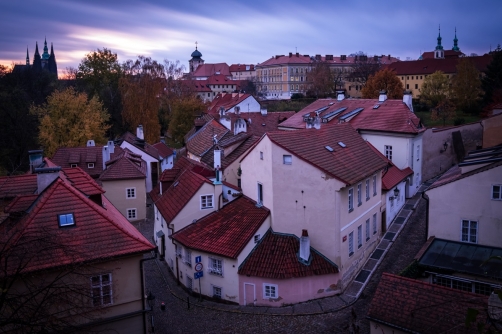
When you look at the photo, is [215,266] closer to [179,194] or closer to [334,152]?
[179,194]

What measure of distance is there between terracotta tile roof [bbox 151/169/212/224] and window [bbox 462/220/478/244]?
476 inches

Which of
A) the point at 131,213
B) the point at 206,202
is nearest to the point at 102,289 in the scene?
the point at 206,202

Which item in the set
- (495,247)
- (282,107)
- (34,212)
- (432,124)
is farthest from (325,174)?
(282,107)

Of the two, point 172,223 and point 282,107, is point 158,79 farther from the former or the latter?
point 172,223

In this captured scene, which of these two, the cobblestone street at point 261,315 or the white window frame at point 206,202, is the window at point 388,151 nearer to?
the cobblestone street at point 261,315

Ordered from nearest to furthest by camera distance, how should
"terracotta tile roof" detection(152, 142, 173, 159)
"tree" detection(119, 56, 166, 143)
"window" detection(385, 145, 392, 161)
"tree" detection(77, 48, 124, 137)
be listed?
"window" detection(385, 145, 392, 161), "terracotta tile roof" detection(152, 142, 173, 159), "tree" detection(119, 56, 166, 143), "tree" detection(77, 48, 124, 137)

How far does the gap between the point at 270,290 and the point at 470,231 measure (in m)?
8.61

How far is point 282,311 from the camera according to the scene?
60.2 ft

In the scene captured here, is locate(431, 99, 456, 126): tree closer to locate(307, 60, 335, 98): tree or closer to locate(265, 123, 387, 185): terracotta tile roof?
locate(265, 123, 387, 185): terracotta tile roof

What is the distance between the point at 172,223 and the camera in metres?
22.6

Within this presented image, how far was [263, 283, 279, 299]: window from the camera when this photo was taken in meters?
18.8

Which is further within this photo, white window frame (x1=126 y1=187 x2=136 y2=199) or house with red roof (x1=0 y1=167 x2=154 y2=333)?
white window frame (x1=126 y1=187 x2=136 y2=199)

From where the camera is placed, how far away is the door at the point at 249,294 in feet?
62.5

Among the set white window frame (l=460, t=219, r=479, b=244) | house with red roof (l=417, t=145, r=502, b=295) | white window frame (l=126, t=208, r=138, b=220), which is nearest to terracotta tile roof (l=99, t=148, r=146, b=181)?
white window frame (l=126, t=208, r=138, b=220)
